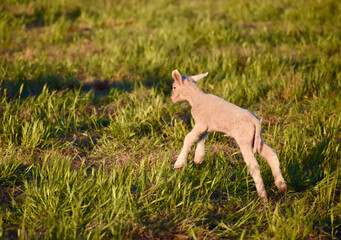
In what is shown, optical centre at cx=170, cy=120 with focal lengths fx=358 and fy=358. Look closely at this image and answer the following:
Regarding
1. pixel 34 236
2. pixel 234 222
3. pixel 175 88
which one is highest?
pixel 175 88

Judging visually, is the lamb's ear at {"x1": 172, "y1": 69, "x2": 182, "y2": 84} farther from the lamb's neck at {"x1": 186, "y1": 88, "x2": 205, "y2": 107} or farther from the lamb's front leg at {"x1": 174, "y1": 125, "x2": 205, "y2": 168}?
the lamb's front leg at {"x1": 174, "y1": 125, "x2": 205, "y2": 168}

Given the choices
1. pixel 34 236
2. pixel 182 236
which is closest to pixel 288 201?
pixel 182 236

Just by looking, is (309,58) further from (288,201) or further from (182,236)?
(182,236)

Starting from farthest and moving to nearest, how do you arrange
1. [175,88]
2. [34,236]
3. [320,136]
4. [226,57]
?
[226,57]
[320,136]
[175,88]
[34,236]

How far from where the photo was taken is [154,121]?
3676 mm

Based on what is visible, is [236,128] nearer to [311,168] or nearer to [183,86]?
[183,86]

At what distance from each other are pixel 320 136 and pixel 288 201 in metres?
1.17

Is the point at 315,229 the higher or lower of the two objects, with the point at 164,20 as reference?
lower

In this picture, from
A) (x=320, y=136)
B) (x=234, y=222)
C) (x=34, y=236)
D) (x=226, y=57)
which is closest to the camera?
(x=34, y=236)

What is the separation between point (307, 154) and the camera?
9.98 feet

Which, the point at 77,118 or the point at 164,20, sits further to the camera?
the point at 164,20

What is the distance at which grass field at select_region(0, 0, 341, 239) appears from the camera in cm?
233

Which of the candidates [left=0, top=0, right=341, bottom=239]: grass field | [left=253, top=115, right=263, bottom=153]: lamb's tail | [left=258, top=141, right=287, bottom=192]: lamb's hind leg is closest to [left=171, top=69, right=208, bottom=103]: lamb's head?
[left=0, top=0, right=341, bottom=239]: grass field

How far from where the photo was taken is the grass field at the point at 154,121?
7.65 ft
